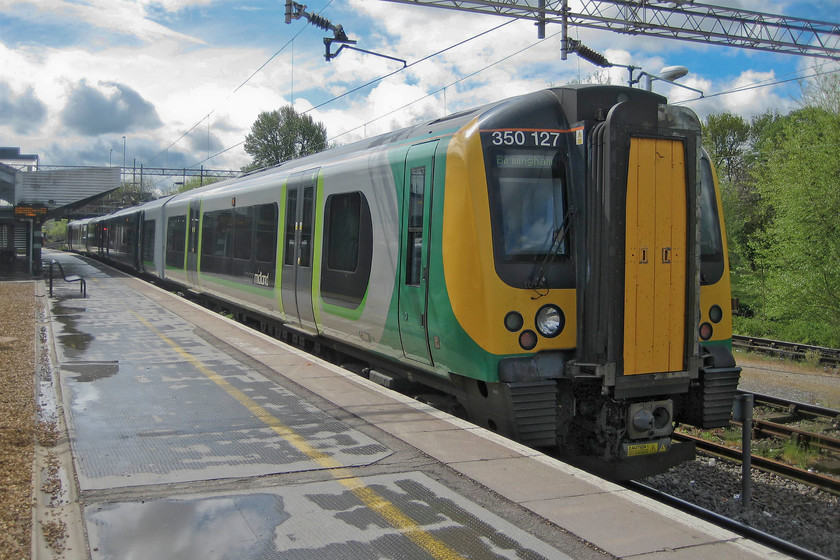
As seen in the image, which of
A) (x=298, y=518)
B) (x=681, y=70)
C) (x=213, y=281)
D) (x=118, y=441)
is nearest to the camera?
(x=298, y=518)

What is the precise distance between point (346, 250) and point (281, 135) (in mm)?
71864

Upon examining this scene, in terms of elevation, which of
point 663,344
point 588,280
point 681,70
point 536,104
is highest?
point 681,70

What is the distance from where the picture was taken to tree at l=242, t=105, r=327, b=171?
7700cm

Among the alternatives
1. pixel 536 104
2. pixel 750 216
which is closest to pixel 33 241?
pixel 536 104

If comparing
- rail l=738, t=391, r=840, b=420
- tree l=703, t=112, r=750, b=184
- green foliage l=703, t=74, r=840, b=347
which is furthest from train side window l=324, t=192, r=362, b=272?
tree l=703, t=112, r=750, b=184

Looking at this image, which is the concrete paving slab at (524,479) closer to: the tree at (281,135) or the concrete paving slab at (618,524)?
the concrete paving slab at (618,524)

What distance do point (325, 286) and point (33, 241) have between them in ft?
90.2

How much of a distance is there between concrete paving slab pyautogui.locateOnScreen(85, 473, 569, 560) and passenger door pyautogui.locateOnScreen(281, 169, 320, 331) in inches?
215

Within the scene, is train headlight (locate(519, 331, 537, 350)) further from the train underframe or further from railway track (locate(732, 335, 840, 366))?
railway track (locate(732, 335, 840, 366))

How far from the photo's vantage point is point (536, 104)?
627 cm

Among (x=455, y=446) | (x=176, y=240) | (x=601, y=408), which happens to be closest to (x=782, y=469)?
(x=601, y=408)

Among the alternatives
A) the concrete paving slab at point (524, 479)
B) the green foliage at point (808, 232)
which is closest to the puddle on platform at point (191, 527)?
the concrete paving slab at point (524, 479)

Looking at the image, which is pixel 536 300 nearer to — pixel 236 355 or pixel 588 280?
pixel 588 280

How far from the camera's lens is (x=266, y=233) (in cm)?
1209
